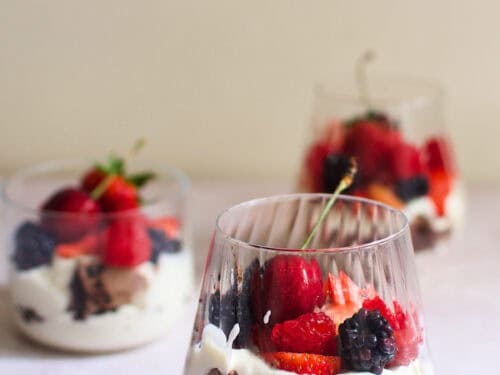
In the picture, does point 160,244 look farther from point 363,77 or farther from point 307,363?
point 363,77

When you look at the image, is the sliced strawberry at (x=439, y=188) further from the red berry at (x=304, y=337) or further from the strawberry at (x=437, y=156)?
the red berry at (x=304, y=337)

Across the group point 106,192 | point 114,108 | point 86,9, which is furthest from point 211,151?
point 106,192

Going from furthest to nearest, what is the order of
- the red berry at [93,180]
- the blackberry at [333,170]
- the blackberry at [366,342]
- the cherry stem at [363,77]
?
1. the cherry stem at [363,77]
2. the red berry at [93,180]
3. the blackberry at [333,170]
4. the blackberry at [366,342]

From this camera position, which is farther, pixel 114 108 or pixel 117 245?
pixel 114 108

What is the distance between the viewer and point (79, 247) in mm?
924

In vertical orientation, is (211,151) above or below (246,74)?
below

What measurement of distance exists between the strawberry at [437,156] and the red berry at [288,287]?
0.50 metres

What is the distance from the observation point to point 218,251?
635 mm

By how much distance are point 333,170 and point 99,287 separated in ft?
0.85

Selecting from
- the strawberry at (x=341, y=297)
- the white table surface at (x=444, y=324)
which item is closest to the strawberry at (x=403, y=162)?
the white table surface at (x=444, y=324)

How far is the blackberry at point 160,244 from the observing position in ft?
3.11

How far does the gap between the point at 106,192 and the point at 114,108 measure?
45 centimetres

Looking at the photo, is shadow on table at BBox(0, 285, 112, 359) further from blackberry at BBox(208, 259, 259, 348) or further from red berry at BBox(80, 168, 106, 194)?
blackberry at BBox(208, 259, 259, 348)

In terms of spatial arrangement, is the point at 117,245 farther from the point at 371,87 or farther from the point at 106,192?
the point at 371,87
